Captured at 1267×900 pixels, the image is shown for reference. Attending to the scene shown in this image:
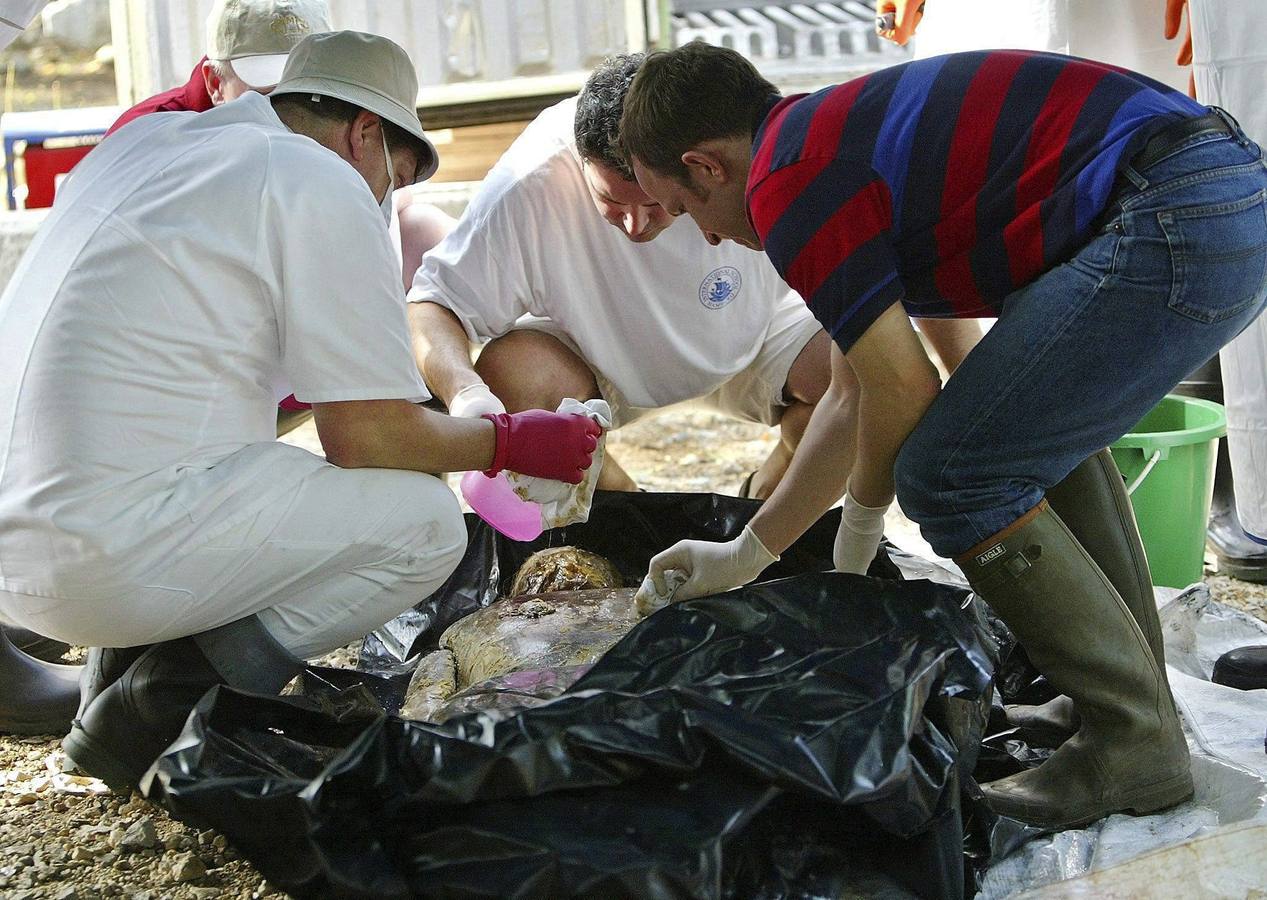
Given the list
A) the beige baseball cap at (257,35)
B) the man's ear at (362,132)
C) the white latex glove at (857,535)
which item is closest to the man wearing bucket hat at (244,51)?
the beige baseball cap at (257,35)

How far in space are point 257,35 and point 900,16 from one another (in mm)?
1859

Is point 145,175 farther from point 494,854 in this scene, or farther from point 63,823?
point 494,854

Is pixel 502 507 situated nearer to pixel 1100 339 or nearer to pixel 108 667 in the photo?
pixel 108 667

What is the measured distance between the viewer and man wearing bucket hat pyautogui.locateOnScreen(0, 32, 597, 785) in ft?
6.01

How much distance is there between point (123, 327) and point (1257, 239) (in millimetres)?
1645

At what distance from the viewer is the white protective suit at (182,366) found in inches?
72.0

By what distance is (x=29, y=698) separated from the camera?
2354 mm

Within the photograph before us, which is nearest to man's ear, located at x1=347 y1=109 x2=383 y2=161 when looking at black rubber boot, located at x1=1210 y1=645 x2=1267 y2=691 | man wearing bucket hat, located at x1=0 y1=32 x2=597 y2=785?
man wearing bucket hat, located at x1=0 y1=32 x2=597 y2=785

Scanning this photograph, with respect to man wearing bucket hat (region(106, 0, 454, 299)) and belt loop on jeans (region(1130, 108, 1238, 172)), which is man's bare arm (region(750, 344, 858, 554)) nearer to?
belt loop on jeans (region(1130, 108, 1238, 172))

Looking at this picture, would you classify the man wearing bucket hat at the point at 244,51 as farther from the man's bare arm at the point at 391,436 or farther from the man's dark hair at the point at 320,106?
the man's bare arm at the point at 391,436

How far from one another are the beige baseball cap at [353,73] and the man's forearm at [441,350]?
0.73m

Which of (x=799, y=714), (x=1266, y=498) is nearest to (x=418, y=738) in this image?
(x=799, y=714)

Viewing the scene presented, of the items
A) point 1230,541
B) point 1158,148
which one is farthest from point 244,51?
point 1230,541

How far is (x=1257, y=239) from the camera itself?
1.65m
